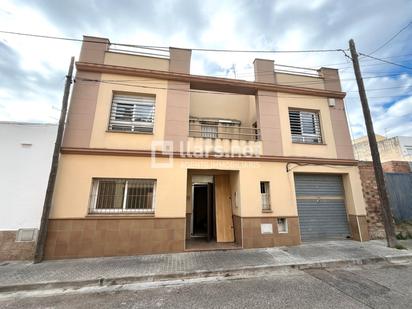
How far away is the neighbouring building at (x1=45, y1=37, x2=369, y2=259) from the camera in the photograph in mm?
6077

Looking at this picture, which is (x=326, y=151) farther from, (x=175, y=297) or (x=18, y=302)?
(x=18, y=302)

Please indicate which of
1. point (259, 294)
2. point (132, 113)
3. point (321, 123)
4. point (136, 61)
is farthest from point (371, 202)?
point (136, 61)

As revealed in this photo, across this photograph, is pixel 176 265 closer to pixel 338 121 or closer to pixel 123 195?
pixel 123 195

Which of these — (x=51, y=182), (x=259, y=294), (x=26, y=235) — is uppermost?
(x=51, y=182)

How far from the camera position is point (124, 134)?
6746mm

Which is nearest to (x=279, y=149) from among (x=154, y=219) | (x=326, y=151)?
(x=326, y=151)

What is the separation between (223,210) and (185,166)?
272 centimetres

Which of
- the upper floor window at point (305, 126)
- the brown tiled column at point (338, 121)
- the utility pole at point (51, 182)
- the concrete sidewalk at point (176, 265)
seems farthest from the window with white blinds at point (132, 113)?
the brown tiled column at point (338, 121)

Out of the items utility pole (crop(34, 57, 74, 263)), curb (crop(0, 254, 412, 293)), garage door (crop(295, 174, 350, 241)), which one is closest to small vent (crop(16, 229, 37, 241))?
utility pole (crop(34, 57, 74, 263))

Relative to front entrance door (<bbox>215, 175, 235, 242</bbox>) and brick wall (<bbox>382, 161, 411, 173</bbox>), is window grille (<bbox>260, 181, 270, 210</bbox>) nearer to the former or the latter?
front entrance door (<bbox>215, 175, 235, 242</bbox>)

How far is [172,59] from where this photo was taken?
25.3 feet

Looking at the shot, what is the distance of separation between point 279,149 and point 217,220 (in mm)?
3838

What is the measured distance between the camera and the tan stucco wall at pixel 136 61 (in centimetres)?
735

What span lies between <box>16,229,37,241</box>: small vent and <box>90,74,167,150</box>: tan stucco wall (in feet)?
9.77
